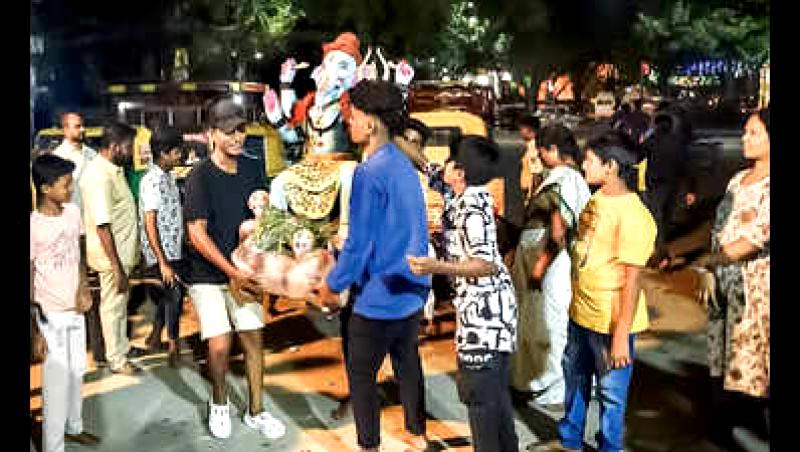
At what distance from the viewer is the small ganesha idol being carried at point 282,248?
189 inches

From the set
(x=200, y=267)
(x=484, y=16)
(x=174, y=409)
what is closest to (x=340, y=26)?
(x=484, y=16)

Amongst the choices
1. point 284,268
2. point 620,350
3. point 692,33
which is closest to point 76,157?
point 284,268

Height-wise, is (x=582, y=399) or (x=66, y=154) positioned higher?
(x=66, y=154)

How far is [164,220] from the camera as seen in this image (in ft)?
16.4

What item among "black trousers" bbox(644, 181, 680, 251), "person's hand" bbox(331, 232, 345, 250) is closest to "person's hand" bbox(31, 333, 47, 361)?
"person's hand" bbox(331, 232, 345, 250)

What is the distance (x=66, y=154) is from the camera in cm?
489

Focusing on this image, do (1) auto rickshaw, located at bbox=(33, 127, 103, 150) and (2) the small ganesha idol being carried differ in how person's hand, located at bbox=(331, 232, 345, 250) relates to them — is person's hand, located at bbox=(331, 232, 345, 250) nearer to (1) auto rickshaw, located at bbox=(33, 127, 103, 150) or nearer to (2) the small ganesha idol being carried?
(2) the small ganesha idol being carried

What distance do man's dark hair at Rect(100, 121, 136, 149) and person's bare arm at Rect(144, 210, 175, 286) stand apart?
0.35m

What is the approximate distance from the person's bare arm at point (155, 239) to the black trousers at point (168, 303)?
0.11 ft

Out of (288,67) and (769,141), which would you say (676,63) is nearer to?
(769,141)

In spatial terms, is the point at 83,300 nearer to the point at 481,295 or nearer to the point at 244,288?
the point at 244,288

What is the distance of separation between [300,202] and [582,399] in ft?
4.53

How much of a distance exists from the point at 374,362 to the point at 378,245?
1.46 ft
